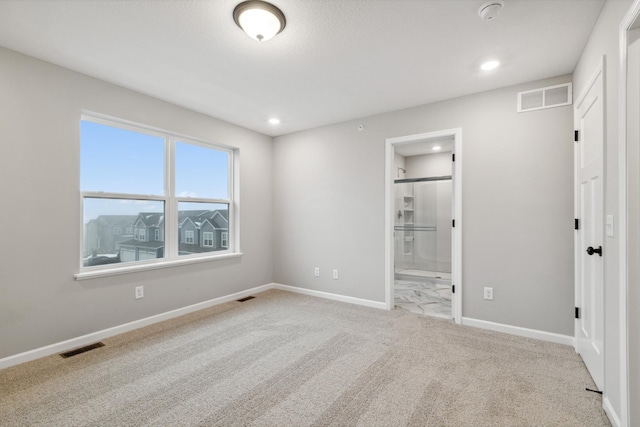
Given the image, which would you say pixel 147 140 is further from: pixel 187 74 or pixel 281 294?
pixel 281 294

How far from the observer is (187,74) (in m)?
2.67

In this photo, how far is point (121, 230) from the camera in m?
3.06

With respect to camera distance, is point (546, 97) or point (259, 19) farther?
point (546, 97)

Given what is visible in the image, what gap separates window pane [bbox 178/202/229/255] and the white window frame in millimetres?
58

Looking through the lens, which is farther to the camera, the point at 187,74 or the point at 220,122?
the point at 220,122

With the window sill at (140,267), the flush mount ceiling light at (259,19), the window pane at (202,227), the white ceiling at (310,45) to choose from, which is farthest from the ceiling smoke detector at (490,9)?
the window sill at (140,267)

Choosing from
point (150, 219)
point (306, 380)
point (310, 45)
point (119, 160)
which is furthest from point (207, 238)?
point (310, 45)

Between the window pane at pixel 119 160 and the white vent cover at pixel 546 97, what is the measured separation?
12.8 ft

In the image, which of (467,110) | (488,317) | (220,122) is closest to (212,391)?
(488,317)

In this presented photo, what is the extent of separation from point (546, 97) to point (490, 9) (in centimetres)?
143

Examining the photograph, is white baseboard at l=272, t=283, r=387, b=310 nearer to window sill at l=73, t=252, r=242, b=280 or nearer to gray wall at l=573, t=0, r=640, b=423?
window sill at l=73, t=252, r=242, b=280

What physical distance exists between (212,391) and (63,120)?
2.62m

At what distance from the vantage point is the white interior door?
6.21 ft

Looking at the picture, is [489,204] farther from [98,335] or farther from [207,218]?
[98,335]
